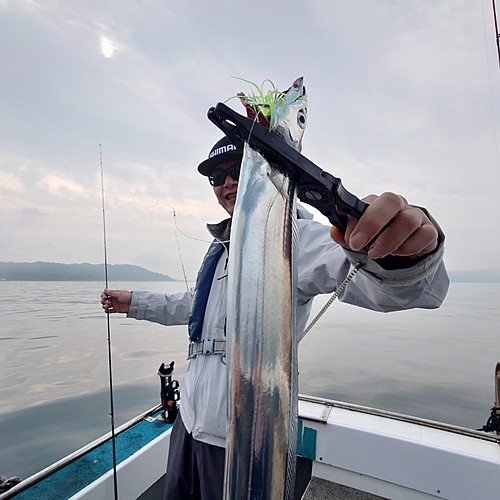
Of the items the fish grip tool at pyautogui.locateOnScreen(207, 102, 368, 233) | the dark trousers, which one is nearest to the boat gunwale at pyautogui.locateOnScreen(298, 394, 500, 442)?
the dark trousers

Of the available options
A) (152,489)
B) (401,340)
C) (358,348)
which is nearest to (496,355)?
(401,340)

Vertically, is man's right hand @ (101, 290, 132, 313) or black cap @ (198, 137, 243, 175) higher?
black cap @ (198, 137, 243, 175)

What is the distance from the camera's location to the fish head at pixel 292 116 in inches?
26.7

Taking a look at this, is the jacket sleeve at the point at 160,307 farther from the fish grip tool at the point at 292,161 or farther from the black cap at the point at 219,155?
the fish grip tool at the point at 292,161

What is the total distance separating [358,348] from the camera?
336 inches

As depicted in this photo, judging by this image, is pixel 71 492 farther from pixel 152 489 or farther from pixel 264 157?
pixel 264 157

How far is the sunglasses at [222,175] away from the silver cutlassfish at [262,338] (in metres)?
1.23

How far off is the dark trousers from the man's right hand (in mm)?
909

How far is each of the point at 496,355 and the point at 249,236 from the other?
1086 centimetres

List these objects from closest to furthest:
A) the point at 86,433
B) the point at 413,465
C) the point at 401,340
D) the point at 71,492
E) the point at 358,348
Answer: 1. the point at 71,492
2. the point at 413,465
3. the point at 86,433
4. the point at 358,348
5. the point at 401,340

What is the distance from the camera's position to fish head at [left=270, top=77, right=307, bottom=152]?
2.23ft

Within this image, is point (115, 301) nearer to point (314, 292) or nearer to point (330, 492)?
point (314, 292)

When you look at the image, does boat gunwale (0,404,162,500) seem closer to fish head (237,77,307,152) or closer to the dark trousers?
the dark trousers

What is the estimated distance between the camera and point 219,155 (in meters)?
1.84
